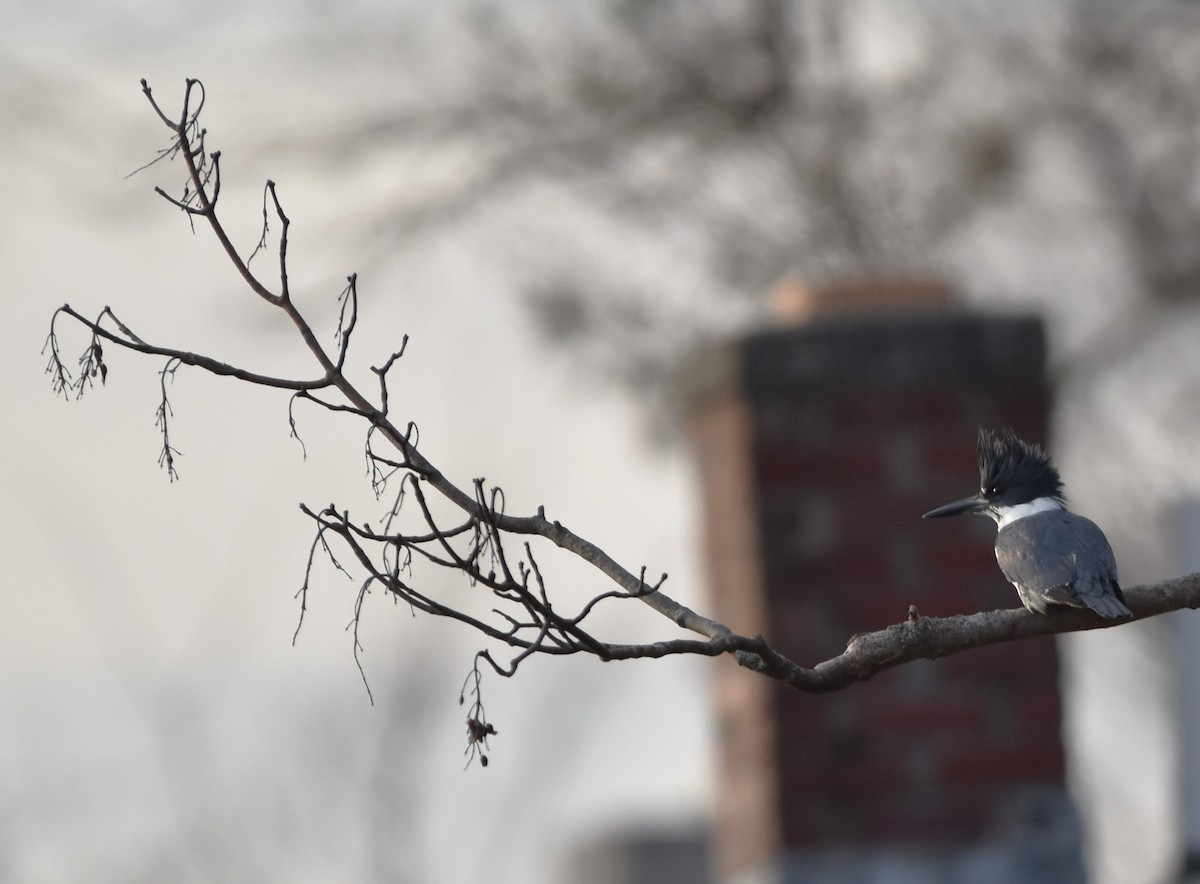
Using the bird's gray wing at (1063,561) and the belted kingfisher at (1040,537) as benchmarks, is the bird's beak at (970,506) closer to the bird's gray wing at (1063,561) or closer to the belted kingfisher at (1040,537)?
the belted kingfisher at (1040,537)

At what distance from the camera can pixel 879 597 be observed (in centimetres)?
580

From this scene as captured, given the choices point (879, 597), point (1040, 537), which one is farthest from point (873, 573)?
point (1040, 537)

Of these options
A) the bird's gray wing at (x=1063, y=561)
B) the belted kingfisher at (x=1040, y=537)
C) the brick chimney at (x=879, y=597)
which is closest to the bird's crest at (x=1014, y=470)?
the belted kingfisher at (x=1040, y=537)

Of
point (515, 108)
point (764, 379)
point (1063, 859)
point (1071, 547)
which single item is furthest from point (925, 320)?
point (515, 108)

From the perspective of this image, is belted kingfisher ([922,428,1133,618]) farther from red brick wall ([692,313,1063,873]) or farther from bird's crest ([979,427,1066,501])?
red brick wall ([692,313,1063,873])

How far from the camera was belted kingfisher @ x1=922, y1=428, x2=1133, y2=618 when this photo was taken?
276cm

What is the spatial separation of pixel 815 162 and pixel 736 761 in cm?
408

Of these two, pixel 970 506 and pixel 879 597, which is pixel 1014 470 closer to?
pixel 970 506

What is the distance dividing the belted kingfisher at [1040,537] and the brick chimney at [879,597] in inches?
79.7

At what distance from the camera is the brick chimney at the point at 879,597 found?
5.68 meters

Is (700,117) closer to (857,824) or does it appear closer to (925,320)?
(925,320)

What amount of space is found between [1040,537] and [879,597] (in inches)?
107

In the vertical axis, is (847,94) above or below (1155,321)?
above

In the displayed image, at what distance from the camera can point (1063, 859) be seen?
5652 millimetres
